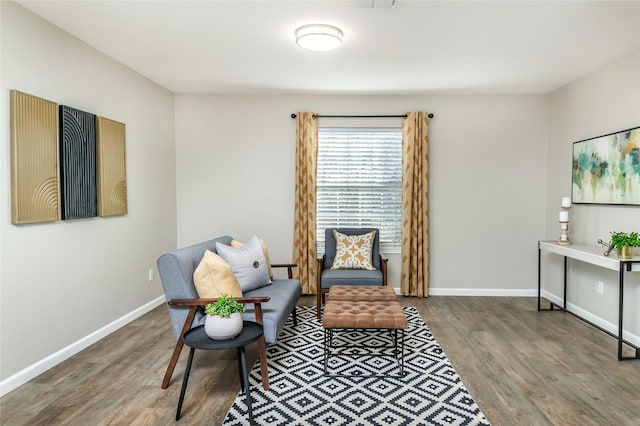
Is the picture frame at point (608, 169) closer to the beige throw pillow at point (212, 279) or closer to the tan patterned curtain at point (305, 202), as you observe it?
the tan patterned curtain at point (305, 202)

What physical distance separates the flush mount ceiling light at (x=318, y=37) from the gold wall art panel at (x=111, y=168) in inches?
76.3

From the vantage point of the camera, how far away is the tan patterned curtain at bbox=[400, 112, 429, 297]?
5.15m

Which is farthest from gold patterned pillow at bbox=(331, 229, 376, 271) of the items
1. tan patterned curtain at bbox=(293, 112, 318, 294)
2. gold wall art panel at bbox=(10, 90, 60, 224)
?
gold wall art panel at bbox=(10, 90, 60, 224)

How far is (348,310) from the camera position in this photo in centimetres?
315

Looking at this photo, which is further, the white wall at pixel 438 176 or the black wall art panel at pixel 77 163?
the white wall at pixel 438 176

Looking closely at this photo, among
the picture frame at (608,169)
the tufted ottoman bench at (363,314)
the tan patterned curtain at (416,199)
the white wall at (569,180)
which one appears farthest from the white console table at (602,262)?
the tufted ottoman bench at (363,314)

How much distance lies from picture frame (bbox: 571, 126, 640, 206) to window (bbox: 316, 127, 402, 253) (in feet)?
6.50

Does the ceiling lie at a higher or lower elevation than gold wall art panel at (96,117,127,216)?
higher

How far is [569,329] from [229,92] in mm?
4603

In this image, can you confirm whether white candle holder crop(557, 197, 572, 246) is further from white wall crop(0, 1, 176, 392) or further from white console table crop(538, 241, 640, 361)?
white wall crop(0, 1, 176, 392)

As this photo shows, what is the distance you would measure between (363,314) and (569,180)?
10.5ft

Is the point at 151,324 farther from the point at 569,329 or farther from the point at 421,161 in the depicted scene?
the point at 569,329

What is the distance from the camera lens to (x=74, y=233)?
3.34m

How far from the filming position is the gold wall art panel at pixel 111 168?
11.9 ft
